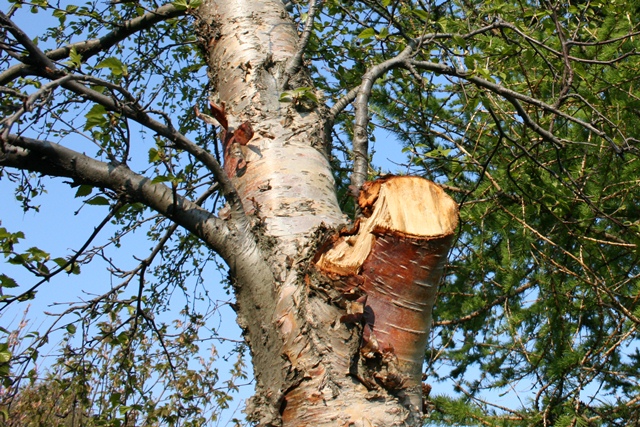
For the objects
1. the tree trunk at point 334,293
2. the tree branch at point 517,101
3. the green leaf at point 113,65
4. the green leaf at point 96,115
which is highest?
the tree branch at point 517,101

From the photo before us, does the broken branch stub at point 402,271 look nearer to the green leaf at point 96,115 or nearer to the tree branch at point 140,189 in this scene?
the tree branch at point 140,189

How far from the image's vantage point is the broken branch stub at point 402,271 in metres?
1.50

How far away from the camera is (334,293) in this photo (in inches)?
60.2

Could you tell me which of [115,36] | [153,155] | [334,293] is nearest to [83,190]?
[153,155]

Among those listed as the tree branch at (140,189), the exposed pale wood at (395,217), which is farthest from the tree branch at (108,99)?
the exposed pale wood at (395,217)

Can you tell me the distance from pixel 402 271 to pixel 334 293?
0.63 feet

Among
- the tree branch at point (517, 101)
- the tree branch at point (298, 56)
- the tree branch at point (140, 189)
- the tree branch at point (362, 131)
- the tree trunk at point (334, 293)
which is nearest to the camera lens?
the tree trunk at point (334, 293)

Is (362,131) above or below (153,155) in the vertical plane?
above

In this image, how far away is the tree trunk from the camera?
1.44 metres

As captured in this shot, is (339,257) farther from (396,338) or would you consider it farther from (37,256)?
(37,256)

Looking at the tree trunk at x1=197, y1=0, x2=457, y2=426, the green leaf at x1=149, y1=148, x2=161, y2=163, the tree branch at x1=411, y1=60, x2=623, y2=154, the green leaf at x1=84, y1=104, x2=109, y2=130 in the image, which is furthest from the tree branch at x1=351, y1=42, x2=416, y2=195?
the green leaf at x1=84, y1=104, x2=109, y2=130

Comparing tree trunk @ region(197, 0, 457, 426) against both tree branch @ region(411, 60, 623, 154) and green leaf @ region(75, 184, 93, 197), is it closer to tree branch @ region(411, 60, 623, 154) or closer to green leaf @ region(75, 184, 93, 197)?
green leaf @ region(75, 184, 93, 197)

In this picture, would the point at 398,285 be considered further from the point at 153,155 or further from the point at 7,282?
the point at 7,282

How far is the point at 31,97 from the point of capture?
4.60 ft
